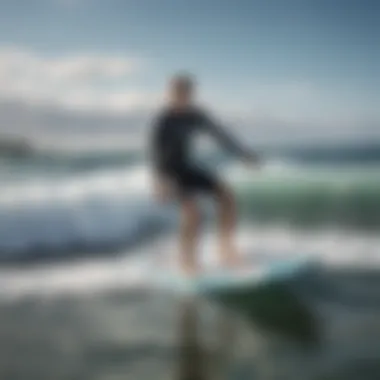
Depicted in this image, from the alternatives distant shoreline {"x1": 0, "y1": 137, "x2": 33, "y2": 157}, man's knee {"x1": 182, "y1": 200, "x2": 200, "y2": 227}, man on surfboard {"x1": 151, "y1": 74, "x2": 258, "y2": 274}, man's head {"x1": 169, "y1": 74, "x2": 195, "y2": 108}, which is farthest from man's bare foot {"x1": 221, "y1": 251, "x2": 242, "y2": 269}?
distant shoreline {"x1": 0, "y1": 137, "x2": 33, "y2": 157}

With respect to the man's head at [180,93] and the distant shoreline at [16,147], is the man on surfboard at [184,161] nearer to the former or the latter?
the man's head at [180,93]

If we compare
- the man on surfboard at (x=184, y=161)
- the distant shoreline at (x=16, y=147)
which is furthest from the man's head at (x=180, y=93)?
the distant shoreline at (x=16, y=147)

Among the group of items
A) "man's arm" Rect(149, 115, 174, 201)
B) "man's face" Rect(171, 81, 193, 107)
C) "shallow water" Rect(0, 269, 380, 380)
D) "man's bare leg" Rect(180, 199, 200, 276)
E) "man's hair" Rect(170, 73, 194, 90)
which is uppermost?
"man's hair" Rect(170, 73, 194, 90)

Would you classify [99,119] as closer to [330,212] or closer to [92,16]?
[92,16]

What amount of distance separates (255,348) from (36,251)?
0.55m

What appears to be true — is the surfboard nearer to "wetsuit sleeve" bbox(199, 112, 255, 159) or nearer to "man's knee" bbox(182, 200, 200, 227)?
"man's knee" bbox(182, 200, 200, 227)

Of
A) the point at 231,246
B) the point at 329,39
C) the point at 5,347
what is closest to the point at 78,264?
the point at 5,347

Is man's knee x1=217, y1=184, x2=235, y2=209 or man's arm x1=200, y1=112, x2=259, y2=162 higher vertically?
man's arm x1=200, y1=112, x2=259, y2=162

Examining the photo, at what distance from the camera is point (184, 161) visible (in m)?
1.68

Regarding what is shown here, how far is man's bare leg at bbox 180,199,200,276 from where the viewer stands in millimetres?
1661

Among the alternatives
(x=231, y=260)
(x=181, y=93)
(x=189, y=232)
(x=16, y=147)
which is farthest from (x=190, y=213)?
(x=16, y=147)

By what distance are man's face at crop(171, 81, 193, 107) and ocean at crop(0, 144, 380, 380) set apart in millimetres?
147

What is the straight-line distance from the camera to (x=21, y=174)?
1.68m

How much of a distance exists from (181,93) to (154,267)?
41 cm
